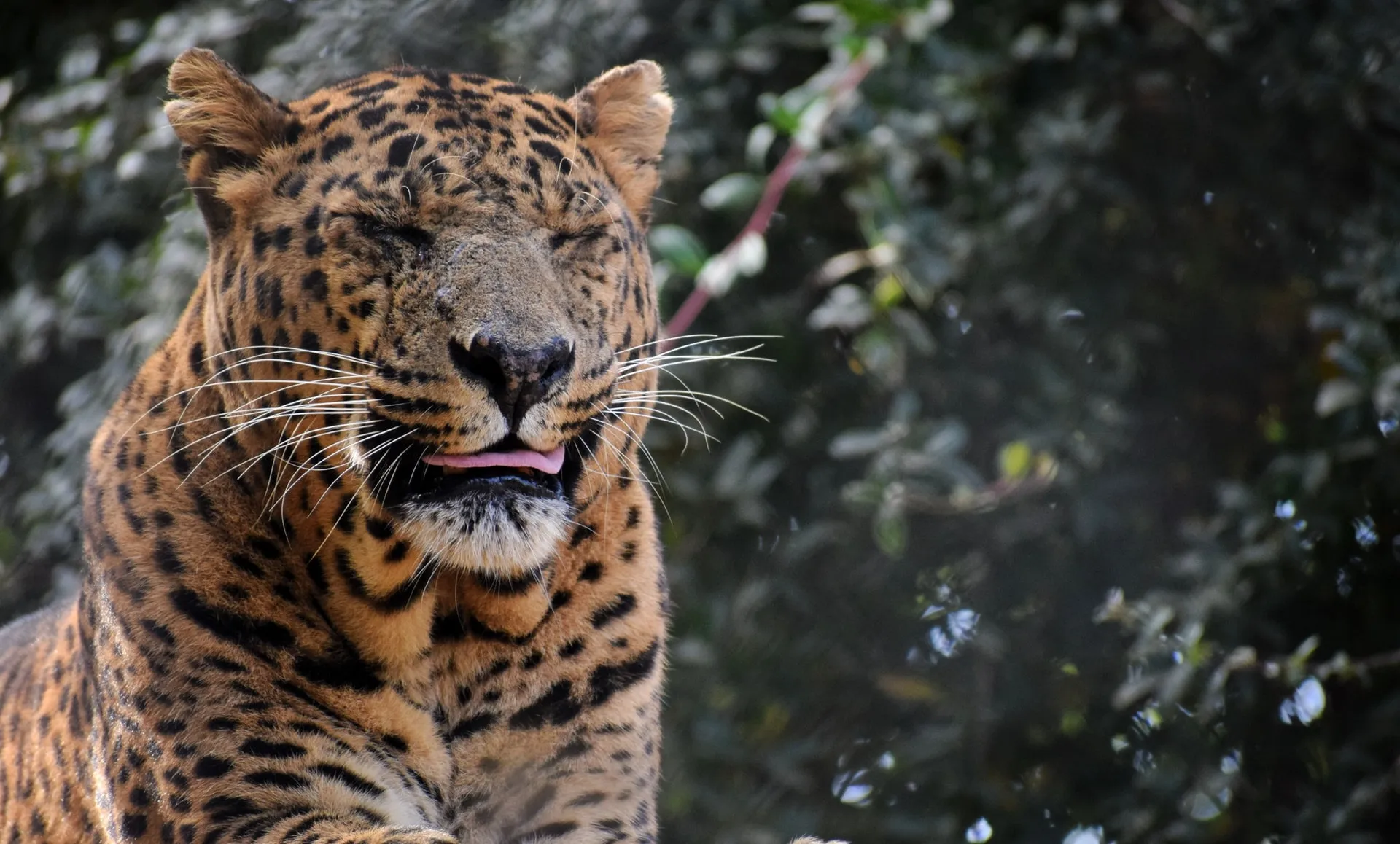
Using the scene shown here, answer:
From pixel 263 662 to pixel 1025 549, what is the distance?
2981mm

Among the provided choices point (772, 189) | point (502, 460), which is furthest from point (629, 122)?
A: point (772, 189)

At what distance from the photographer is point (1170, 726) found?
15.9 ft

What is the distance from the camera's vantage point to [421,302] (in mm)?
2561

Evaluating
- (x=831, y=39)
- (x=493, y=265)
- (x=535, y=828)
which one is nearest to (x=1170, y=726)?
(x=831, y=39)

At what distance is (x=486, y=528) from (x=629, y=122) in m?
0.94

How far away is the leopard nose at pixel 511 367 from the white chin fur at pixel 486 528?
158mm

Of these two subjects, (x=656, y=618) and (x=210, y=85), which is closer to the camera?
(x=210, y=85)

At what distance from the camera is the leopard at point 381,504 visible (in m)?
2.55

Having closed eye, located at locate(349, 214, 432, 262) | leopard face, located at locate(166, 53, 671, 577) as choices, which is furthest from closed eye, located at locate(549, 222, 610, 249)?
closed eye, located at locate(349, 214, 432, 262)

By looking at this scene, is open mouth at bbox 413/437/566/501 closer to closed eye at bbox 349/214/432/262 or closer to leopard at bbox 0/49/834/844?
leopard at bbox 0/49/834/844

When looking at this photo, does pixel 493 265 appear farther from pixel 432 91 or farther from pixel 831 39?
pixel 831 39

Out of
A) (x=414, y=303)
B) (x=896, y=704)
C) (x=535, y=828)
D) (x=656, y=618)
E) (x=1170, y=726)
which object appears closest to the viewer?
(x=414, y=303)

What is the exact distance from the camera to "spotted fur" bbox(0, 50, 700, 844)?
8.36 feet

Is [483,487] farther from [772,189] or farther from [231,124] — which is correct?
[772,189]
